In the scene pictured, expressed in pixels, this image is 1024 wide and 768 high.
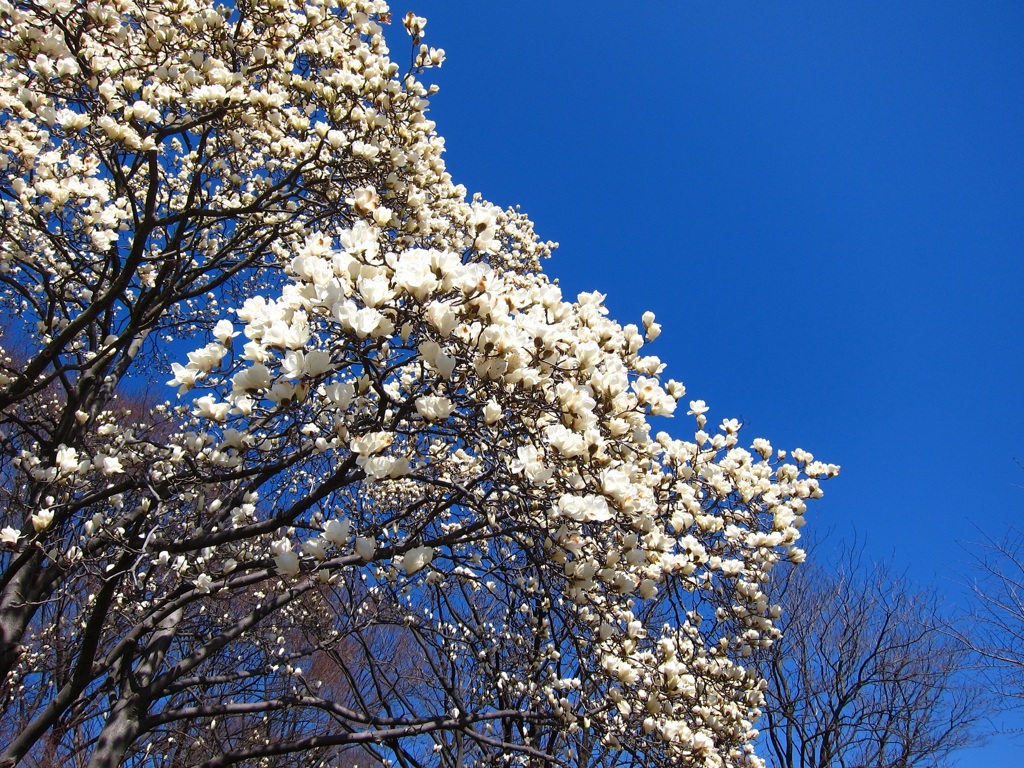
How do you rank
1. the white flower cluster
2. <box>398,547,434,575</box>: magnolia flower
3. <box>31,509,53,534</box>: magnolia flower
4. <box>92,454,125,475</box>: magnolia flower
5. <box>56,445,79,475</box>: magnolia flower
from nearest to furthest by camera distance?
the white flower cluster → <box>398,547,434,575</box>: magnolia flower → <box>31,509,53,534</box>: magnolia flower → <box>56,445,79,475</box>: magnolia flower → <box>92,454,125,475</box>: magnolia flower

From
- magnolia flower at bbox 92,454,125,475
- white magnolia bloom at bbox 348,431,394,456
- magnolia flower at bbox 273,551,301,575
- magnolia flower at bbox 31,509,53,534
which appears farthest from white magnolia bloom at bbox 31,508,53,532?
white magnolia bloom at bbox 348,431,394,456

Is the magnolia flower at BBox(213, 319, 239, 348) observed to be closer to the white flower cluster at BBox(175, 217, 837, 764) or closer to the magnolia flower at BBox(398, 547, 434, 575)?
the white flower cluster at BBox(175, 217, 837, 764)

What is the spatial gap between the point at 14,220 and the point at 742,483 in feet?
15.9

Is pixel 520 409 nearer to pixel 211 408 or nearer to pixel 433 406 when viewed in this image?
pixel 433 406

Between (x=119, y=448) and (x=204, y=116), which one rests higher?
(x=204, y=116)

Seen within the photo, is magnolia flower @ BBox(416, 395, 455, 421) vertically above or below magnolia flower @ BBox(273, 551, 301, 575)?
above

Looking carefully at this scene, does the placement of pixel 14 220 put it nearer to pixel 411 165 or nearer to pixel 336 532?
pixel 411 165

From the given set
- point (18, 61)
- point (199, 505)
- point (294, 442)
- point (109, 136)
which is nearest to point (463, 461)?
point (199, 505)

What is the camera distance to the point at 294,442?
2.58 m

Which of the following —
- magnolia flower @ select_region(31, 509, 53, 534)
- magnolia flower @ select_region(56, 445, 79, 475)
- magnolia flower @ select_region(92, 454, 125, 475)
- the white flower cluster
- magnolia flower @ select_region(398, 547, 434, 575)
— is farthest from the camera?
magnolia flower @ select_region(92, 454, 125, 475)

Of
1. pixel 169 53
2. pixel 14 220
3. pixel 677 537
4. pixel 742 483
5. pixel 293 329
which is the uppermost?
pixel 169 53

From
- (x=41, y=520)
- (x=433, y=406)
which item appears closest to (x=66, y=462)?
(x=41, y=520)

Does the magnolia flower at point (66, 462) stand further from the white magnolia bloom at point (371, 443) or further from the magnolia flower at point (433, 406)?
the magnolia flower at point (433, 406)

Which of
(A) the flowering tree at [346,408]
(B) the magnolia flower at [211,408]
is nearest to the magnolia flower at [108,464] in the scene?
(A) the flowering tree at [346,408]
